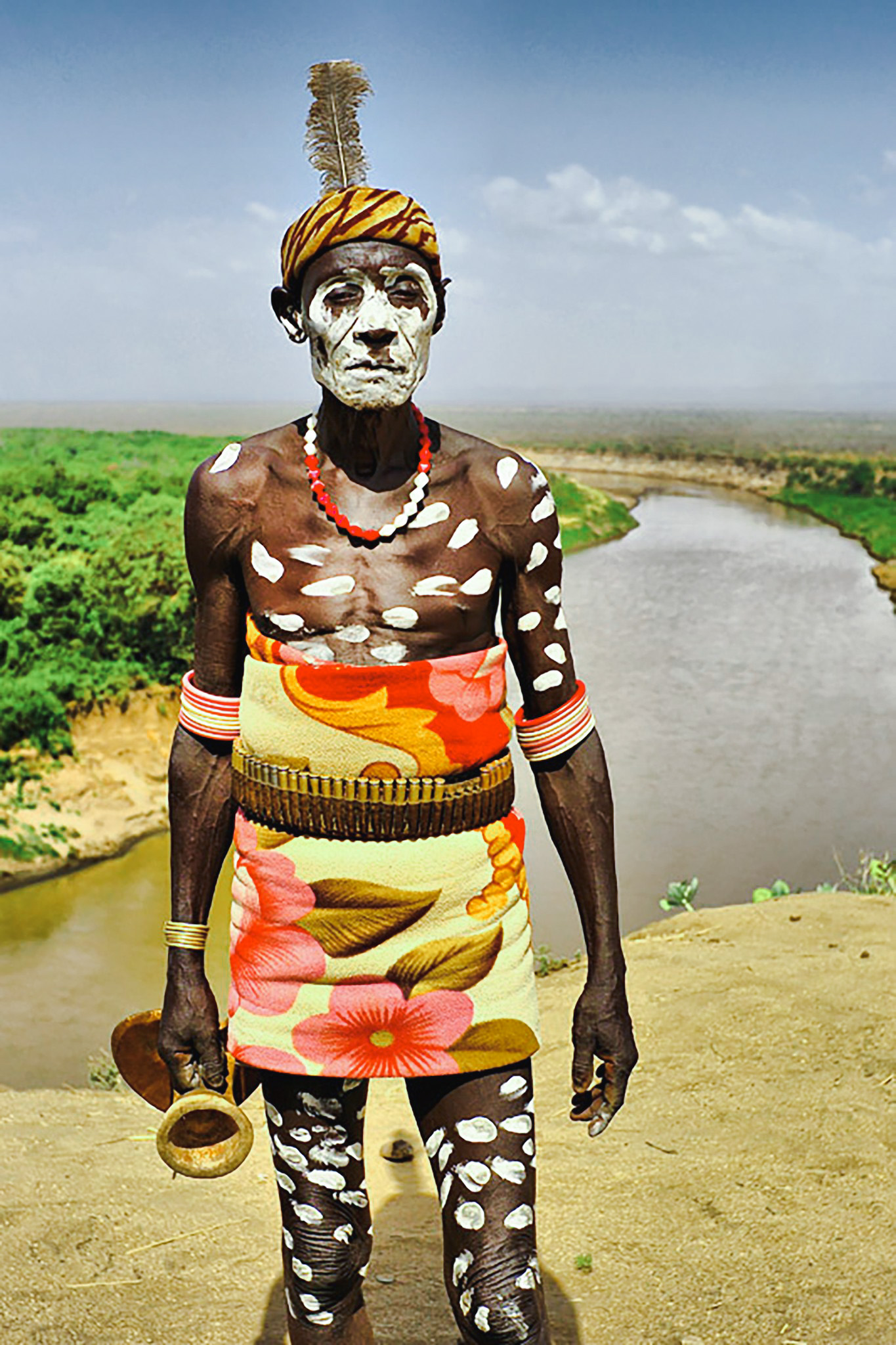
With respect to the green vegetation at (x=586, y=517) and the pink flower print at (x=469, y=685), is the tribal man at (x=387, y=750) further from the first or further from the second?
the green vegetation at (x=586, y=517)

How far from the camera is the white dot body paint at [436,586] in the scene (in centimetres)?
209

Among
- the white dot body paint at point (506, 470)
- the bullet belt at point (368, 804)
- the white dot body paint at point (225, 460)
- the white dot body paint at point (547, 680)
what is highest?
the white dot body paint at point (225, 460)

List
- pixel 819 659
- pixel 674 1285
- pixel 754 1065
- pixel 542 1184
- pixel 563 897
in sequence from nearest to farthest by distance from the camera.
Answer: pixel 674 1285 < pixel 542 1184 < pixel 754 1065 < pixel 563 897 < pixel 819 659

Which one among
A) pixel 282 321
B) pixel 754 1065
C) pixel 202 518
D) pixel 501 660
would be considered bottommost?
pixel 754 1065

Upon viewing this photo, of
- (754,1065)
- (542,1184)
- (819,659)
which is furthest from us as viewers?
(819,659)

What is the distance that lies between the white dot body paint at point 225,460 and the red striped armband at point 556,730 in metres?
0.62

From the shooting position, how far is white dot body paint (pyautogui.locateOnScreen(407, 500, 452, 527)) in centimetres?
212

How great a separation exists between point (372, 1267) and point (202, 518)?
2.24m

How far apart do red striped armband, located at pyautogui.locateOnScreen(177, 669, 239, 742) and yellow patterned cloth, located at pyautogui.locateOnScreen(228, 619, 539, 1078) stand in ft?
0.28

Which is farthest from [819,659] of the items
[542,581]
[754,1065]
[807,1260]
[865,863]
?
[542,581]

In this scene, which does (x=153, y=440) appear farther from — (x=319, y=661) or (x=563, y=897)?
(x=319, y=661)

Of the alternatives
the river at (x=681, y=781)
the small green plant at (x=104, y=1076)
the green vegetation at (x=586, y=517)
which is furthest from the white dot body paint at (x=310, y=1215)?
the green vegetation at (x=586, y=517)

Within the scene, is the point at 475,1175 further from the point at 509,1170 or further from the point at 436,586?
the point at 436,586

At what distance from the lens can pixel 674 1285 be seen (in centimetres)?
346
